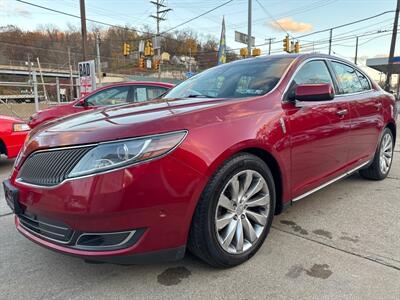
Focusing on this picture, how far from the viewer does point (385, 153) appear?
4.61 meters

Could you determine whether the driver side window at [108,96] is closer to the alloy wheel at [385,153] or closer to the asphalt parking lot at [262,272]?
the asphalt parking lot at [262,272]

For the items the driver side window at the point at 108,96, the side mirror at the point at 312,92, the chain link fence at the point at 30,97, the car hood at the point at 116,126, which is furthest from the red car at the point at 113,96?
the car hood at the point at 116,126

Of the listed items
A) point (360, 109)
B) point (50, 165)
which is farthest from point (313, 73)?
point (50, 165)

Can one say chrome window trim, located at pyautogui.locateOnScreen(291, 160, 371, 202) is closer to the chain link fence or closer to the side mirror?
the side mirror

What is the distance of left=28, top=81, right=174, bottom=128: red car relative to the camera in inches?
278

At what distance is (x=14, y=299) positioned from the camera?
204cm

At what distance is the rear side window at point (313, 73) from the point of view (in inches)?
121

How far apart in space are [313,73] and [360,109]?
82cm

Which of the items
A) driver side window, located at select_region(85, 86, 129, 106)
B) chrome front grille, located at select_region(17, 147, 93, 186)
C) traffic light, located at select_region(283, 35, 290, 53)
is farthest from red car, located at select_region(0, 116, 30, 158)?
traffic light, located at select_region(283, 35, 290, 53)

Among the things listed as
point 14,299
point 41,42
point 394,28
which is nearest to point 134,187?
point 14,299

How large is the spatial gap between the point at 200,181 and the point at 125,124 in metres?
0.57

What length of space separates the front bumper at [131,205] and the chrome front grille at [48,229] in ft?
0.10

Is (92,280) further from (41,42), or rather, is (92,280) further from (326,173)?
(41,42)

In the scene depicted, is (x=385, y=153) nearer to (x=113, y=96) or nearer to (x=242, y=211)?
(x=242, y=211)
